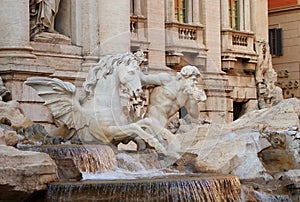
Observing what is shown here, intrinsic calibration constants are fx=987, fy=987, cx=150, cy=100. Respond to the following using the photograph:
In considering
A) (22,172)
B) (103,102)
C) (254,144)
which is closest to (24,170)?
(22,172)

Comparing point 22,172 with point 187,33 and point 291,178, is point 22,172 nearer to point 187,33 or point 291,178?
point 291,178

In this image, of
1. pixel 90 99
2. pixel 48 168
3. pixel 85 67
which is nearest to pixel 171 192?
pixel 48 168

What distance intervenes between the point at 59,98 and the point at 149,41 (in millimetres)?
7211

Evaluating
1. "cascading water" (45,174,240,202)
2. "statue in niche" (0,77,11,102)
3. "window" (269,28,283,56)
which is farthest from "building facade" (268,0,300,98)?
"cascading water" (45,174,240,202)

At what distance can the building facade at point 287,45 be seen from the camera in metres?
34.4

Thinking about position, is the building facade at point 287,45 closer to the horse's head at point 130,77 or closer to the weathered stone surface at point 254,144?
the weathered stone surface at point 254,144

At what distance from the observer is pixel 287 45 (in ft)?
114

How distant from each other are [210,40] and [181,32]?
1.19 metres

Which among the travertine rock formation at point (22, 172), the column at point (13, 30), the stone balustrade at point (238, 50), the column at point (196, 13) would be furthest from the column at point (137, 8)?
the travertine rock formation at point (22, 172)

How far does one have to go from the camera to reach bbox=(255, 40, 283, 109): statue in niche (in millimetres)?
30594

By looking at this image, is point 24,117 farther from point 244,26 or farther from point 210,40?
point 244,26

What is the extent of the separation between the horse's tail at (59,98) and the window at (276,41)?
1636cm

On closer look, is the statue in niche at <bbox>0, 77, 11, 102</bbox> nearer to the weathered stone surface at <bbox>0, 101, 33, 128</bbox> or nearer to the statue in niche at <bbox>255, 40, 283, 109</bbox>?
the weathered stone surface at <bbox>0, 101, 33, 128</bbox>

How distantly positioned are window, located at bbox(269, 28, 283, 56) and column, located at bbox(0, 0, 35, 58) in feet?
49.2
